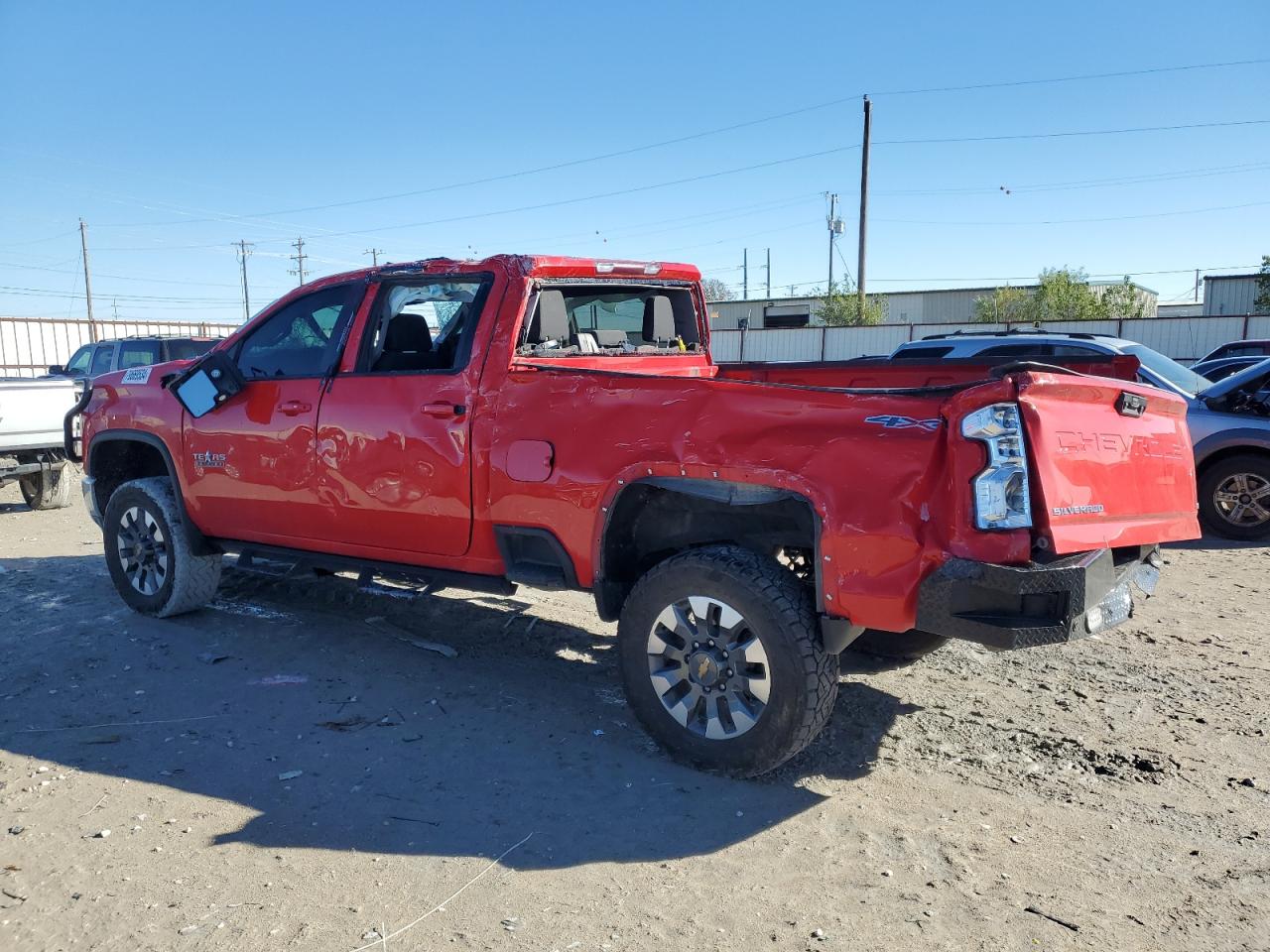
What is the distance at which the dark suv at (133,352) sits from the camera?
46.3 ft

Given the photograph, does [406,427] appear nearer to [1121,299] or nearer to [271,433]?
[271,433]

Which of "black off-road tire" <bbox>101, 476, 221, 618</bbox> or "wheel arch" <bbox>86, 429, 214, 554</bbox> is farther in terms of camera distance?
"wheel arch" <bbox>86, 429, 214, 554</bbox>

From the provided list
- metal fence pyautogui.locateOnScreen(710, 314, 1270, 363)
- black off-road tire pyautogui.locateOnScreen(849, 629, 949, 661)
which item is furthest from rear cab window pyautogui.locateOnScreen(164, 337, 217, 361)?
black off-road tire pyautogui.locateOnScreen(849, 629, 949, 661)

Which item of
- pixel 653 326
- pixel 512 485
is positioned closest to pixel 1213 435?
pixel 653 326

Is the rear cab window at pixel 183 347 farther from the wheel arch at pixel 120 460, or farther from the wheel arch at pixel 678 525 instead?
the wheel arch at pixel 678 525

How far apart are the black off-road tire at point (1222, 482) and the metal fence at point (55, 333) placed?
30023 mm

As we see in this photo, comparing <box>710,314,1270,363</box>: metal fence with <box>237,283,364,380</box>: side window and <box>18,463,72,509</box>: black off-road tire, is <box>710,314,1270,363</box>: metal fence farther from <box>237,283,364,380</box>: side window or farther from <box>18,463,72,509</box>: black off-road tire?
<box>237,283,364,380</box>: side window

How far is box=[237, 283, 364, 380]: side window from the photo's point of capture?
5.02 m

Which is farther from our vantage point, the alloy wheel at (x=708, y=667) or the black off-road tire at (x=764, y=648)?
the alloy wheel at (x=708, y=667)

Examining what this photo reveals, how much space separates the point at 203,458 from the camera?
5.48 meters

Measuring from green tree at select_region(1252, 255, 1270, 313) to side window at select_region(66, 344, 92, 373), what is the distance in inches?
1340

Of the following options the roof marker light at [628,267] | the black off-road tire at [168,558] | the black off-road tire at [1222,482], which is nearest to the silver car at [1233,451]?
the black off-road tire at [1222,482]

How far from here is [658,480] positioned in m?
3.76

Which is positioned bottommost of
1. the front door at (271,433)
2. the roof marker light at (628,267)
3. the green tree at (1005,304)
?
the front door at (271,433)
